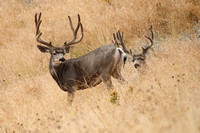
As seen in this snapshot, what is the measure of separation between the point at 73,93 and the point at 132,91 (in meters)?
2.38

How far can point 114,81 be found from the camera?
26.7 feet

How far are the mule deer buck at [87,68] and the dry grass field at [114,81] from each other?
0.27 meters

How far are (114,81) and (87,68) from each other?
35.9 inches

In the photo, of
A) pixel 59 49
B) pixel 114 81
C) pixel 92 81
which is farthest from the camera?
pixel 114 81

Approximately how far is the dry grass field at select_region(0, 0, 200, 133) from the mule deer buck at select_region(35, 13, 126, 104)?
10.8 inches

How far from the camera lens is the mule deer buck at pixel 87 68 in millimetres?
7168

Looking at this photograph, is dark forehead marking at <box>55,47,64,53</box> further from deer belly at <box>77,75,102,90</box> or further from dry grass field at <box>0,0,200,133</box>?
dry grass field at <box>0,0,200,133</box>

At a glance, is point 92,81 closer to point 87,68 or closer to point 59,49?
point 87,68

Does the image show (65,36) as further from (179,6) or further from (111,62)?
(111,62)

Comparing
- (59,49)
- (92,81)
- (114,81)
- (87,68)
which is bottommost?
(114,81)

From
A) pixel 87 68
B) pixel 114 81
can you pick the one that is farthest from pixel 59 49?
pixel 114 81

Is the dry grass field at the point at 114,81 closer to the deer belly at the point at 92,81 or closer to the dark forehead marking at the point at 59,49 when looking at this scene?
the deer belly at the point at 92,81

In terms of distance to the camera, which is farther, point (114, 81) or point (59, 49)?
point (114, 81)

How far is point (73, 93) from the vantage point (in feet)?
24.6
